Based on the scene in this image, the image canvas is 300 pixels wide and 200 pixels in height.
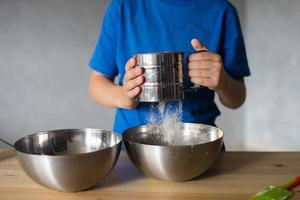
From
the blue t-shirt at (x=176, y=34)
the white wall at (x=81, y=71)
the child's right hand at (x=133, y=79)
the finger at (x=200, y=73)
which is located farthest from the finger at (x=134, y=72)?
the white wall at (x=81, y=71)

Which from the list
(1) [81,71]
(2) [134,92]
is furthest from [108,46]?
(1) [81,71]

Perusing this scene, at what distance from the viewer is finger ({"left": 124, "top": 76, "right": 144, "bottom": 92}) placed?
0.63 metres

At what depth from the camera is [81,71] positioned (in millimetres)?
1929

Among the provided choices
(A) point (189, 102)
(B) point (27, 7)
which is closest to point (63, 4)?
(B) point (27, 7)

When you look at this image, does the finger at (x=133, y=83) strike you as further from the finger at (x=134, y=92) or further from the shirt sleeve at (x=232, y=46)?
the shirt sleeve at (x=232, y=46)

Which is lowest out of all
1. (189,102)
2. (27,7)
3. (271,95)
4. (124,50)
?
(271,95)

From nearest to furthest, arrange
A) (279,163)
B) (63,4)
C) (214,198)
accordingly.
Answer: (214,198), (279,163), (63,4)

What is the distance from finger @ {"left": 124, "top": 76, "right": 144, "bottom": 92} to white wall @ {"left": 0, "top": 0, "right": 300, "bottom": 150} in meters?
1.28

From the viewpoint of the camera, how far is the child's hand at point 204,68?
666 millimetres

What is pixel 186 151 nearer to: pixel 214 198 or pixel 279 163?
pixel 214 198

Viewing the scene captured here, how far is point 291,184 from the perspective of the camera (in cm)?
61

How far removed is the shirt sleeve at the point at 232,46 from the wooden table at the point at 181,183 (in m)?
0.22

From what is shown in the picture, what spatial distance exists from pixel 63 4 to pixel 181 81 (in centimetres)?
138

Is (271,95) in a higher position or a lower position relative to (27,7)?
lower
